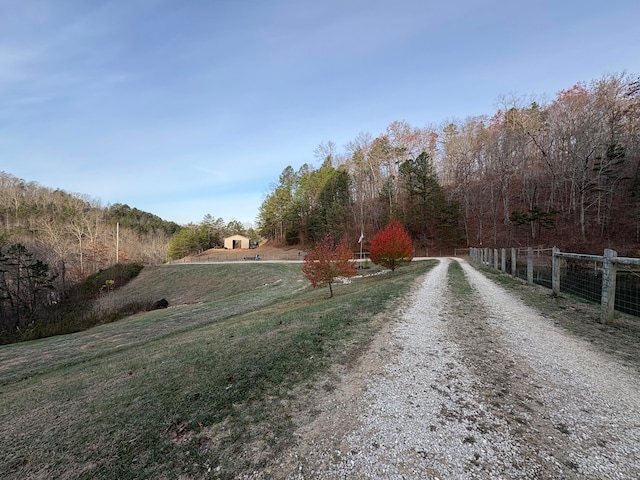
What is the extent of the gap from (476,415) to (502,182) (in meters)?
44.0

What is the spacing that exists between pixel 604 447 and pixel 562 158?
43.0 meters

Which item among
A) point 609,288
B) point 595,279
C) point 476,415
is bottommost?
point 476,415

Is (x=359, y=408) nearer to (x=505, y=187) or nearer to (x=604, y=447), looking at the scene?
(x=604, y=447)

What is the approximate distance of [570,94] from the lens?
31797 millimetres

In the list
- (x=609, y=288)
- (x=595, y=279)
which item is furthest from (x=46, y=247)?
(x=595, y=279)

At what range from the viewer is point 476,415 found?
8.58ft

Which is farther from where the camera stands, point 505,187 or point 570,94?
point 505,187

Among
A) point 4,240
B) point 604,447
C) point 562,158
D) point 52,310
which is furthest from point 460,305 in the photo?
point 4,240

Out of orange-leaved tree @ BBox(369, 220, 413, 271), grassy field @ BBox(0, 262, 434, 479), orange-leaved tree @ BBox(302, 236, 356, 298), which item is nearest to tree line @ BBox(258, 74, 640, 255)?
orange-leaved tree @ BBox(369, 220, 413, 271)

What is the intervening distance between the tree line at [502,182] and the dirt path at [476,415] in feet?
107

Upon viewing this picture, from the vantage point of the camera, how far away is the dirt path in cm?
203

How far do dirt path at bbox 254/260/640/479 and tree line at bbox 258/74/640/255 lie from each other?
107ft

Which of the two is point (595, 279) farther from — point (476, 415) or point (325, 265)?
point (476, 415)

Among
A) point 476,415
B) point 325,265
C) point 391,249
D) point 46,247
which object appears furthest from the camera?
point 46,247
